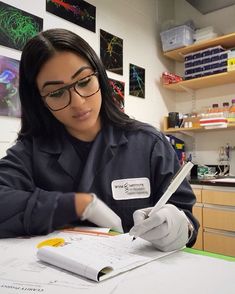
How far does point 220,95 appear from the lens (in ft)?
9.12

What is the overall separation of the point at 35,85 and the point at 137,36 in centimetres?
195

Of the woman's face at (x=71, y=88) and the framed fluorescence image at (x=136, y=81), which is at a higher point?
the framed fluorescence image at (x=136, y=81)

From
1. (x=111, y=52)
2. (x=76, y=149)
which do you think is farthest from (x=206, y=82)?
(x=76, y=149)

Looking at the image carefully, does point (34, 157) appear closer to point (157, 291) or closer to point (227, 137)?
point (157, 291)

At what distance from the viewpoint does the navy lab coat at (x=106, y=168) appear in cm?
88

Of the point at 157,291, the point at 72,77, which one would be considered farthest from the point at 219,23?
the point at 157,291

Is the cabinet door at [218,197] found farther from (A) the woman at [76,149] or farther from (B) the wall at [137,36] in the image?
(A) the woman at [76,149]

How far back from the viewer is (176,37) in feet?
8.90

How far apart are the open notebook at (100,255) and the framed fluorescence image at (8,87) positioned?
1230mm

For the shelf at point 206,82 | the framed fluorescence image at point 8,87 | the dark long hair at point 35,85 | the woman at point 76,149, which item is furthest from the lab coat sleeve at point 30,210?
the shelf at point 206,82

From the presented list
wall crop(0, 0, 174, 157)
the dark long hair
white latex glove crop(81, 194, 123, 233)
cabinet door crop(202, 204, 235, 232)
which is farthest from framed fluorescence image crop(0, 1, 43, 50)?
cabinet door crop(202, 204, 235, 232)

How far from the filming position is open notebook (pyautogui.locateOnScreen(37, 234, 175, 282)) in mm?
482

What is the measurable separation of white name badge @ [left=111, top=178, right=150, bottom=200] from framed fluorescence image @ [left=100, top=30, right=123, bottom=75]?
1592mm

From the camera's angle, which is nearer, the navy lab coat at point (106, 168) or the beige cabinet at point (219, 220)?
the navy lab coat at point (106, 168)
